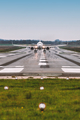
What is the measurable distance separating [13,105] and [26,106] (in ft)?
2.19

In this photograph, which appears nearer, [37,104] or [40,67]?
[37,104]

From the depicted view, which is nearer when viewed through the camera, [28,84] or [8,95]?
[8,95]

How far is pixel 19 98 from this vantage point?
8.34m

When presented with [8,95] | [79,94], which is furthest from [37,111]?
[79,94]

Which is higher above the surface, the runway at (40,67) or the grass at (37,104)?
the grass at (37,104)

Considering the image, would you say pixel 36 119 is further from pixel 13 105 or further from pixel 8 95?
pixel 8 95

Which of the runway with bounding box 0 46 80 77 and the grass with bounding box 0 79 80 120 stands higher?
the grass with bounding box 0 79 80 120

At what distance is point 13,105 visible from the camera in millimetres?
7348

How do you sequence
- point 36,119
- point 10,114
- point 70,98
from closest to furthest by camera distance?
1. point 36,119
2. point 10,114
3. point 70,98

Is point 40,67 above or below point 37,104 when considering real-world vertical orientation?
below

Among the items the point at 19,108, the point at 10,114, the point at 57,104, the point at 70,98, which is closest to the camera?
the point at 10,114

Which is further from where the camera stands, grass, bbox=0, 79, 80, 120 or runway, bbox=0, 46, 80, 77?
→ runway, bbox=0, 46, 80, 77

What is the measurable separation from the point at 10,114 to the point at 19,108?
0.68 meters

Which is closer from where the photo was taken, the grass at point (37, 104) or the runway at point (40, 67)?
the grass at point (37, 104)
